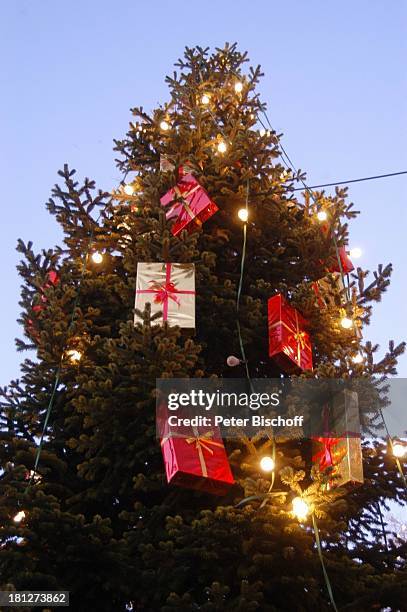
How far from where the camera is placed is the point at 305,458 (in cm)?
567

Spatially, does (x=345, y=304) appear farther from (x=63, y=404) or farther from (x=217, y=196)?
(x=63, y=404)

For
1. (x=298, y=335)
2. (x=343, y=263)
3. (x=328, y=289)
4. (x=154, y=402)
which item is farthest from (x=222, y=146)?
(x=154, y=402)

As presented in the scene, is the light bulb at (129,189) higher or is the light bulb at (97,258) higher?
the light bulb at (129,189)

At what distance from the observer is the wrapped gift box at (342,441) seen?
491 centimetres

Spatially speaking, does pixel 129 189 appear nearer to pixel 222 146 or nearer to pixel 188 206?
pixel 222 146

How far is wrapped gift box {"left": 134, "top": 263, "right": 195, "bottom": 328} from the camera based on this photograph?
5656 mm

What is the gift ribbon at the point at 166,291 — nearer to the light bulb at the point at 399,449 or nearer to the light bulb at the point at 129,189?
the light bulb at the point at 399,449

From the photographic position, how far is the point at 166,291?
18.6 feet

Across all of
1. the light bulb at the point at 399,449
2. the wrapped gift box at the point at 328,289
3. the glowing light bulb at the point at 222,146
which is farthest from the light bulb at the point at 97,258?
the light bulb at the point at 399,449

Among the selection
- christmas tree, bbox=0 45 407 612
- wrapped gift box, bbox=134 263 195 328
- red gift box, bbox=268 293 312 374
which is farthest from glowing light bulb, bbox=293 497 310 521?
wrapped gift box, bbox=134 263 195 328

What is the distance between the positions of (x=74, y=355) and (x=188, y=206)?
1.98 m

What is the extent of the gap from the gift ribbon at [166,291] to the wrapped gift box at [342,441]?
63.3 inches

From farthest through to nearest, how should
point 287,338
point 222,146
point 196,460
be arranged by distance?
point 222,146 → point 287,338 → point 196,460

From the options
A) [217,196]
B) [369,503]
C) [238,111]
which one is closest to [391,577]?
[369,503]
